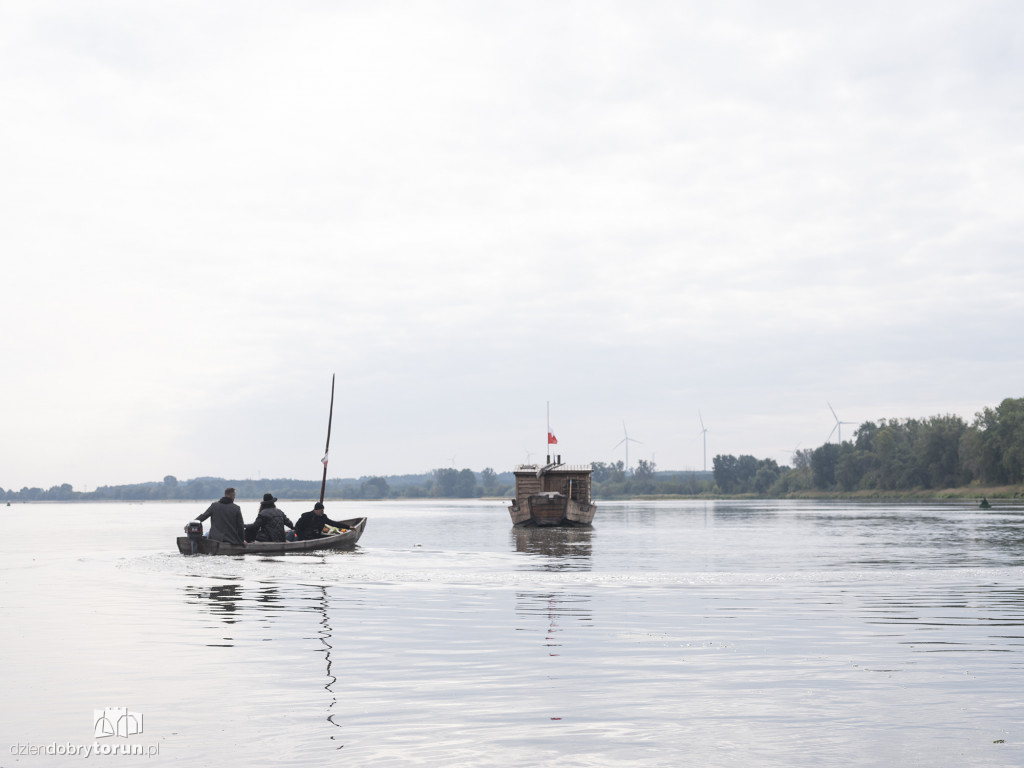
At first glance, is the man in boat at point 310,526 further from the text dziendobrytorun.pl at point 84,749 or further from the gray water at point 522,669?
the text dziendobrytorun.pl at point 84,749

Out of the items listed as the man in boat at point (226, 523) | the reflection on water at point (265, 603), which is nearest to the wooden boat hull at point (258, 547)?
the man in boat at point (226, 523)

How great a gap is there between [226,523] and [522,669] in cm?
2660

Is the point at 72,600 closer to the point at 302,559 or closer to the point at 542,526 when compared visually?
the point at 302,559

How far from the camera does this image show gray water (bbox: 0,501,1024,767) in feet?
31.9

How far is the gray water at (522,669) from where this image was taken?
31.9 feet

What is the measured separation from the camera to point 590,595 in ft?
84.3

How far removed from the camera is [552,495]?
251 ft

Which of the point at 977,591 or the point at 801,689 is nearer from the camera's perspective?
the point at 801,689

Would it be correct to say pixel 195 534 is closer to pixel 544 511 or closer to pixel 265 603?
pixel 265 603

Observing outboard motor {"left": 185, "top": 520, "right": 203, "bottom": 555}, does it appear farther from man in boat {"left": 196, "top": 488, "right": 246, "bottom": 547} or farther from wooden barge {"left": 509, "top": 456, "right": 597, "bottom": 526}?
wooden barge {"left": 509, "top": 456, "right": 597, "bottom": 526}

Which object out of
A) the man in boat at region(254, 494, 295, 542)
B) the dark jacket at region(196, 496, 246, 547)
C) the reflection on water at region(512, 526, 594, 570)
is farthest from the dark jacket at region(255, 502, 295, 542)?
the reflection on water at region(512, 526, 594, 570)

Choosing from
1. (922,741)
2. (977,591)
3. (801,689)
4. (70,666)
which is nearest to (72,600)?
(70,666)

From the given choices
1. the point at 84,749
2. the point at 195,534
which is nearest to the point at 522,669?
the point at 84,749

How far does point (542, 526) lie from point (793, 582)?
163ft
